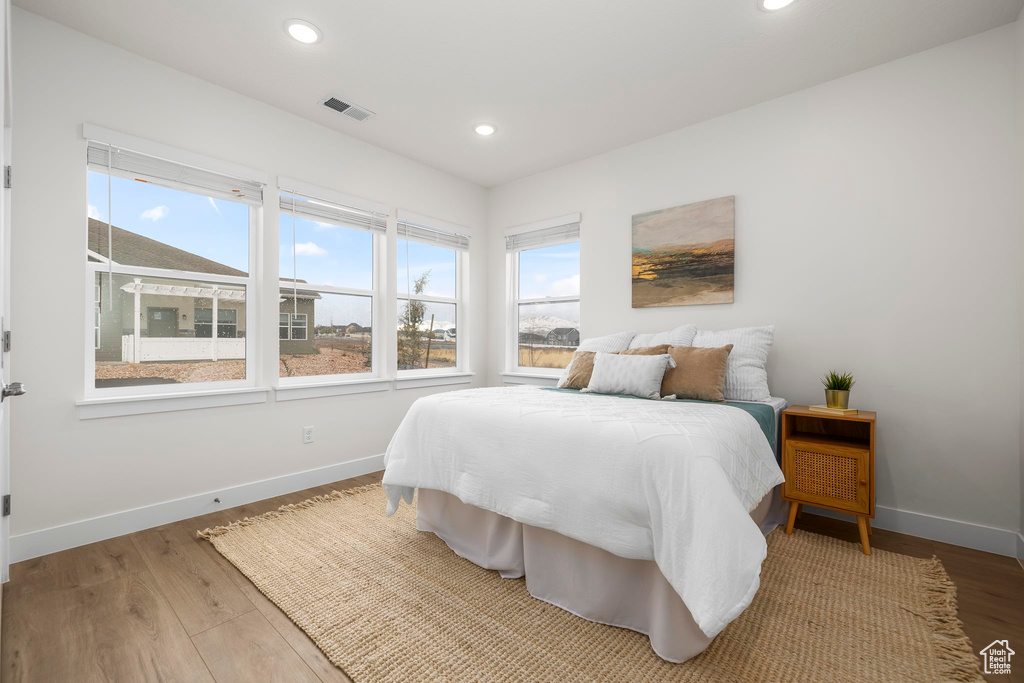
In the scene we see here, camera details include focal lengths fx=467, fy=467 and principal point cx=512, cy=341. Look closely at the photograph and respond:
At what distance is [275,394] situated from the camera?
3139mm

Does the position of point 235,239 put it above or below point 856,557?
above

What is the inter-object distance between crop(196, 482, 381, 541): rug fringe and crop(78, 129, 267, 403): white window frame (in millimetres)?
776

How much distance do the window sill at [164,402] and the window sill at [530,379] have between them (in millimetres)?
2137

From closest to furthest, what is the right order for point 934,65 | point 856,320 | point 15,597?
point 15,597 < point 934,65 < point 856,320

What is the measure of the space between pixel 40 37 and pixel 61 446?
2004 millimetres

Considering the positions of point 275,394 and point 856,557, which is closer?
point 856,557

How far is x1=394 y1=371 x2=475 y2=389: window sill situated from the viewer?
3.95m

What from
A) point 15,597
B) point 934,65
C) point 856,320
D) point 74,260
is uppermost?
point 934,65

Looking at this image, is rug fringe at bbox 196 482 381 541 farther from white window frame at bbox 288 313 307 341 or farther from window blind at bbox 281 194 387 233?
window blind at bbox 281 194 387 233

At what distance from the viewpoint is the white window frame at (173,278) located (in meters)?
2.46

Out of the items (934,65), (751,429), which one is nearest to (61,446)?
(751,429)

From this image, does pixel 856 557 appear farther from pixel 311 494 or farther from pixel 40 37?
pixel 40 37

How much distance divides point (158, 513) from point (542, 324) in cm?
311

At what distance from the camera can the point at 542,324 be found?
4422 millimetres
